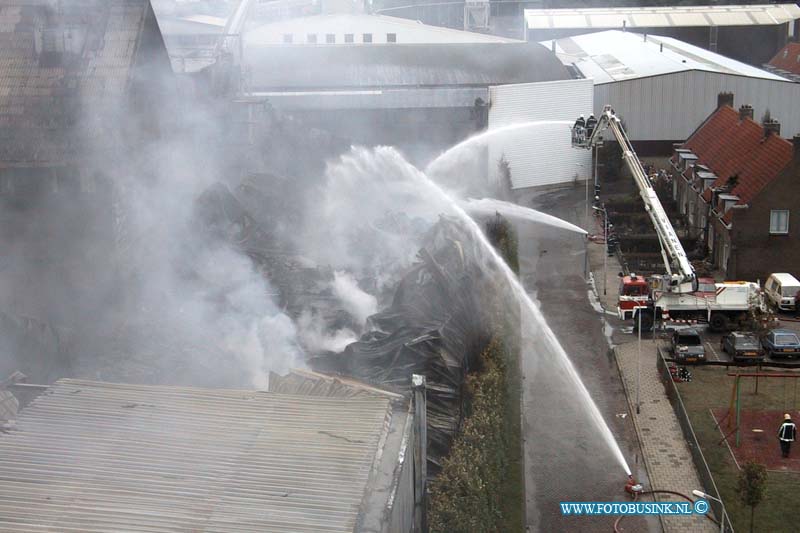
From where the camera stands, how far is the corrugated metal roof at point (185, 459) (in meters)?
8.80

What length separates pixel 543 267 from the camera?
28.4m

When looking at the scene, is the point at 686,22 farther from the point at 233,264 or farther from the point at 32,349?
the point at 32,349

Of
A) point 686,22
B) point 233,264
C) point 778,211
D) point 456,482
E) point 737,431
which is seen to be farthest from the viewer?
point 686,22

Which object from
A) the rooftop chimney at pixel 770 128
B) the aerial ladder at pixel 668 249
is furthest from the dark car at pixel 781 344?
the rooftop chimney at pixel 770 128

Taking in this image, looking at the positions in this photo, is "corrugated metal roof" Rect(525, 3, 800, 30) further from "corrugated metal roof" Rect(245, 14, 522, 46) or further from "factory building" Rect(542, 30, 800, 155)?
"factory building" Rect(542, 30, 800, 155)

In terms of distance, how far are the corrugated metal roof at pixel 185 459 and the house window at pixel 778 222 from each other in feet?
60.5

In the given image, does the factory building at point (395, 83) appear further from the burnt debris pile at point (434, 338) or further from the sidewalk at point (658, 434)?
the sidewalk at point (658, 434)

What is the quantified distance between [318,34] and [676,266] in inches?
1195

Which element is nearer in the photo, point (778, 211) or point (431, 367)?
point (431, 367)

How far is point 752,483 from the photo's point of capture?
13672 millimetres

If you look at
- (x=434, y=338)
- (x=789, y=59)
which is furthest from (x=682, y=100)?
(x=434, y=338)

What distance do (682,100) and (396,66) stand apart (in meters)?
12.0

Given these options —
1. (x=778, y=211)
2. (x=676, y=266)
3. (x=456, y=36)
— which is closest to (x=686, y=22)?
(x=456, y=36)

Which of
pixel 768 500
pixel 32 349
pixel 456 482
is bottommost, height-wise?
pixel 768 500
